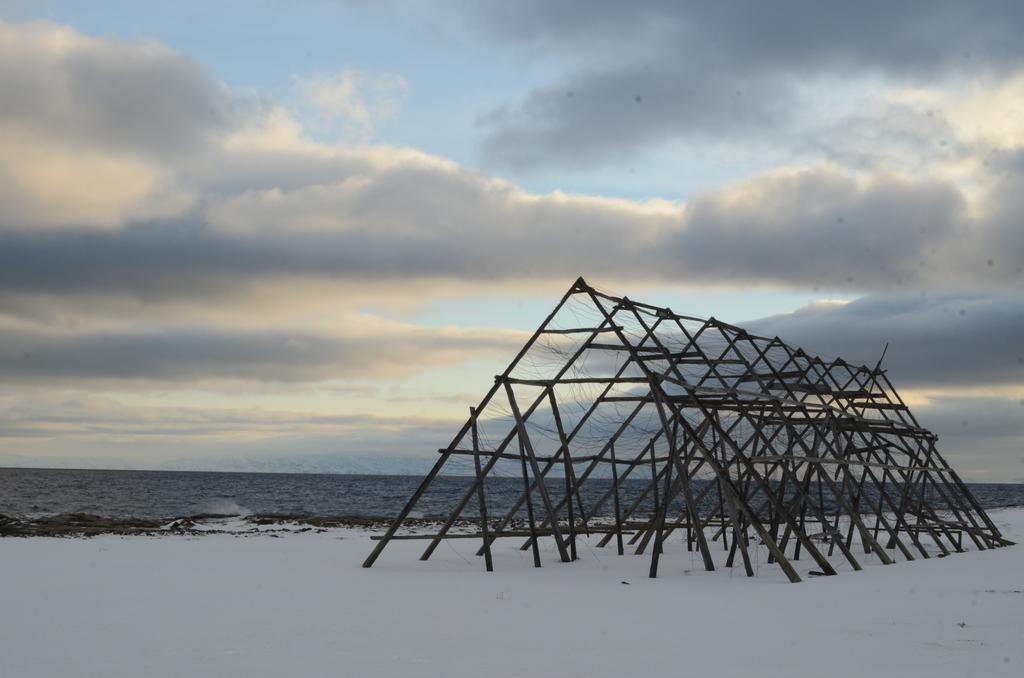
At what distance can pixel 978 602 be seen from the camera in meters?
18.0

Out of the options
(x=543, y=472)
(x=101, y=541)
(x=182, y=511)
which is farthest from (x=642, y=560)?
(x=182, y=511)

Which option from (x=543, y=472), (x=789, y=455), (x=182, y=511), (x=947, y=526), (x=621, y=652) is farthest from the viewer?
(x=182, y=511)

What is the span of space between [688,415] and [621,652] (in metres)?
13.7

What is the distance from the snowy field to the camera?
41.1ft

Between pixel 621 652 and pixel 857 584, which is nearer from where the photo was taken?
pixel 621 652

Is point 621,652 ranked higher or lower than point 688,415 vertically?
lower

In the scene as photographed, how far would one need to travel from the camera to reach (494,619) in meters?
16.0

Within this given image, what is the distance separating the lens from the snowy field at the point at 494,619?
493 inches

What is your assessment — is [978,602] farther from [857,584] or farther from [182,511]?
[182,511]

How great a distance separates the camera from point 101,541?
32594 millimetres

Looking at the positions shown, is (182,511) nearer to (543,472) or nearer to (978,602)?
(543,472)

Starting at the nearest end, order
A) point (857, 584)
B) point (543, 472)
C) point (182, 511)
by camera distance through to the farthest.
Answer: point (857, 584), point (543, 472), point (182, 511)

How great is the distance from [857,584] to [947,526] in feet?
35.8

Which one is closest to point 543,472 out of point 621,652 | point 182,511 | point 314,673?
point 621,652
